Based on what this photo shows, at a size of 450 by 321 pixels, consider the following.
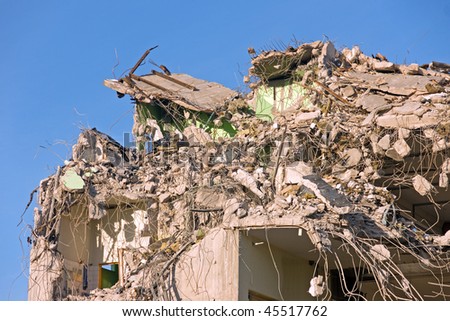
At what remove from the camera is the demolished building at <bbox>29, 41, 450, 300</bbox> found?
42.9 ft

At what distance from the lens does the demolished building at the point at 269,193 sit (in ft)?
42.9

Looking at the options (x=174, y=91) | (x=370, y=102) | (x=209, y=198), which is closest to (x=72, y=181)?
(x=209, y=198)

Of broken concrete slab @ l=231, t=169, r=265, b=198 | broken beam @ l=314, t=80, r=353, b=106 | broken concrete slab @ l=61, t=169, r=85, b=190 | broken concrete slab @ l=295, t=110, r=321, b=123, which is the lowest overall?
broken concrete slab @ l=231, t=169, r=265, b=198

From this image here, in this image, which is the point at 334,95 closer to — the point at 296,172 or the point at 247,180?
the point at 296,172

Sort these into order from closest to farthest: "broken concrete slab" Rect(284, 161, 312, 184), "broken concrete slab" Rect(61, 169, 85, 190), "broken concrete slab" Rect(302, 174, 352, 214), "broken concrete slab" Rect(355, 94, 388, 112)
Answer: "broken concrete slab" Rect(302, 174, 352, 214), "broken concrete slab" Rect(284, 161, 312, 184), "broken concrete slab" Rect(355, 94, 388, 112), "broken concrete slab" Rect(61, 169, 85, 190)

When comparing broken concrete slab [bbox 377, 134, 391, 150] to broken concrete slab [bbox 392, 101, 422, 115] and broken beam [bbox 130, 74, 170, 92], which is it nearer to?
broken concrete slab [bbox 392, 101, 422, 115]

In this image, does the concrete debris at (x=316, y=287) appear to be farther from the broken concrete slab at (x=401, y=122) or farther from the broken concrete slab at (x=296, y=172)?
the broken concrete slab at (x=401, y=122)

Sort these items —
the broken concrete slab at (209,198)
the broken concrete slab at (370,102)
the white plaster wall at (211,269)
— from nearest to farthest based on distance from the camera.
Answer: the white plaster wall at (211,269)
the broken concrete slab at (209,198)
the broken concrete slab at (370,102)

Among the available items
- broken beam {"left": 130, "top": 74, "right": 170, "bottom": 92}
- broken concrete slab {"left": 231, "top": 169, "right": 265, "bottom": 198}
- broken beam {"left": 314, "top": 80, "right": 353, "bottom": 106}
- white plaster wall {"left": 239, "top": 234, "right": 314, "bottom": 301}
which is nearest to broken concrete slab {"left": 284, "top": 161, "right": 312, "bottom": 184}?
broken concrete slab {"left": 231, "top": 169, "right": 265, "bottom": 198}

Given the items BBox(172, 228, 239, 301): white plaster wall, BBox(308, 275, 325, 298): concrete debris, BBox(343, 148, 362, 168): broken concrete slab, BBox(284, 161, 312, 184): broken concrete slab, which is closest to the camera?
BBox(308, 275, 325, 298): concrete debris

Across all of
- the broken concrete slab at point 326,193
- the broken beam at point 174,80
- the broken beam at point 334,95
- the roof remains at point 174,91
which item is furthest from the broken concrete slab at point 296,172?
the broken beam at point 174,80

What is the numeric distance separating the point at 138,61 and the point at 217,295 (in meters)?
7.14

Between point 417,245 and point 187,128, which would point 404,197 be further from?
point 187,128
